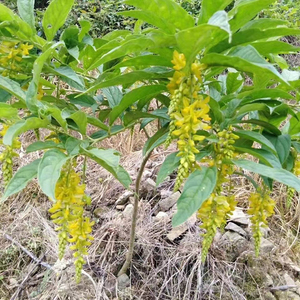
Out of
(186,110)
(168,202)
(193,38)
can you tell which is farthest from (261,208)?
(168,202)

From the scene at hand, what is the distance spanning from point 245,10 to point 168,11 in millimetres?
134

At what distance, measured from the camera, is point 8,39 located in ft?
2.49

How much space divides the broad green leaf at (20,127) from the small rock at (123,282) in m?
1.16

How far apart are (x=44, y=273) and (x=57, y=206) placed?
126 cm

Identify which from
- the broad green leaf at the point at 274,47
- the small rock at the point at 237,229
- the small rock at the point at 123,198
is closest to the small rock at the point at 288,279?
the small rock at the point at 237,229

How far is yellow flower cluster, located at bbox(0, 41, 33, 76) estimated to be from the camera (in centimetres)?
76

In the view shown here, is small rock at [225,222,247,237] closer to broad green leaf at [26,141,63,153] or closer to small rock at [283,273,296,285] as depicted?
small rock at [283,273,296,285]

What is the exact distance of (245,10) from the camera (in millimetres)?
559

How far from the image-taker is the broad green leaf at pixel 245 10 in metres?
0.54

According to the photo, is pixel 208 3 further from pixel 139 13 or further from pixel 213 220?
pixel 213 220

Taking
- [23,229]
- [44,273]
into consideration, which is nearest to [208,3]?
[44,273]

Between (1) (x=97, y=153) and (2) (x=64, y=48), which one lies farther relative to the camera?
(2) (x=64, y=48)

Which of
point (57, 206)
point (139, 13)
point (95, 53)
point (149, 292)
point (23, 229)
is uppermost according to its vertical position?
point (139, 13)

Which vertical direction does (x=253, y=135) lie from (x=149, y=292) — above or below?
above
